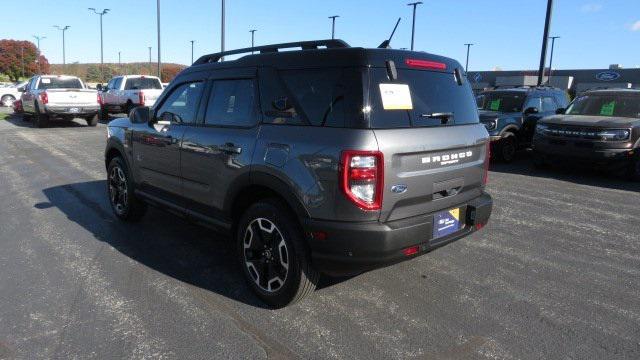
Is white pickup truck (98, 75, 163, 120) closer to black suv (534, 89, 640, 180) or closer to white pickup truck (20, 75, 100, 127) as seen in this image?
white pickup truck (20, 75, 100, 127)

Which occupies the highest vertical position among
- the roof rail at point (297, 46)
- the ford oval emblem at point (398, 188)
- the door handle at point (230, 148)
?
the roof rail at point (297, 46)

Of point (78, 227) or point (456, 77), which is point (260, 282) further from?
point (78, 227)

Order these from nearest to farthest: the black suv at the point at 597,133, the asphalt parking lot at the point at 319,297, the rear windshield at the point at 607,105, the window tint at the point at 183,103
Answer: the asphalt parking lot at the point at 319,297 < the window tint at the point at 183,103 < the black suv at the point at 597,133 < the rear windshield at the point at 607,105

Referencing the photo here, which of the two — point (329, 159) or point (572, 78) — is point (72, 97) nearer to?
point (329, 159)

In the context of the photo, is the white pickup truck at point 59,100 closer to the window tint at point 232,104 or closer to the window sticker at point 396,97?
the window tint at point 232,104

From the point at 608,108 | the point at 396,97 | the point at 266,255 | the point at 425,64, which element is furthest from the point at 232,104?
the point at 608,108

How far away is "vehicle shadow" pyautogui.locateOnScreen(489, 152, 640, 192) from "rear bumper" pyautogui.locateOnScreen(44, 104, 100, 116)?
1350cm

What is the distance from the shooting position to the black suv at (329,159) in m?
3.04

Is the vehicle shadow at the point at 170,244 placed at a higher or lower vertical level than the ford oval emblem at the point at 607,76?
lower

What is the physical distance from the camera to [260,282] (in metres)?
3.70

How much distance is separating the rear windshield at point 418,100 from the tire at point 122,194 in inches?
132

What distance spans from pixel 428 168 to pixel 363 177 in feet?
1.94

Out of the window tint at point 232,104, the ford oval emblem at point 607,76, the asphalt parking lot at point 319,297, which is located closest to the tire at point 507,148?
the asphalt parking lot at point 319,297

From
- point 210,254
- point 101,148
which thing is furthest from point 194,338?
point 101,148
